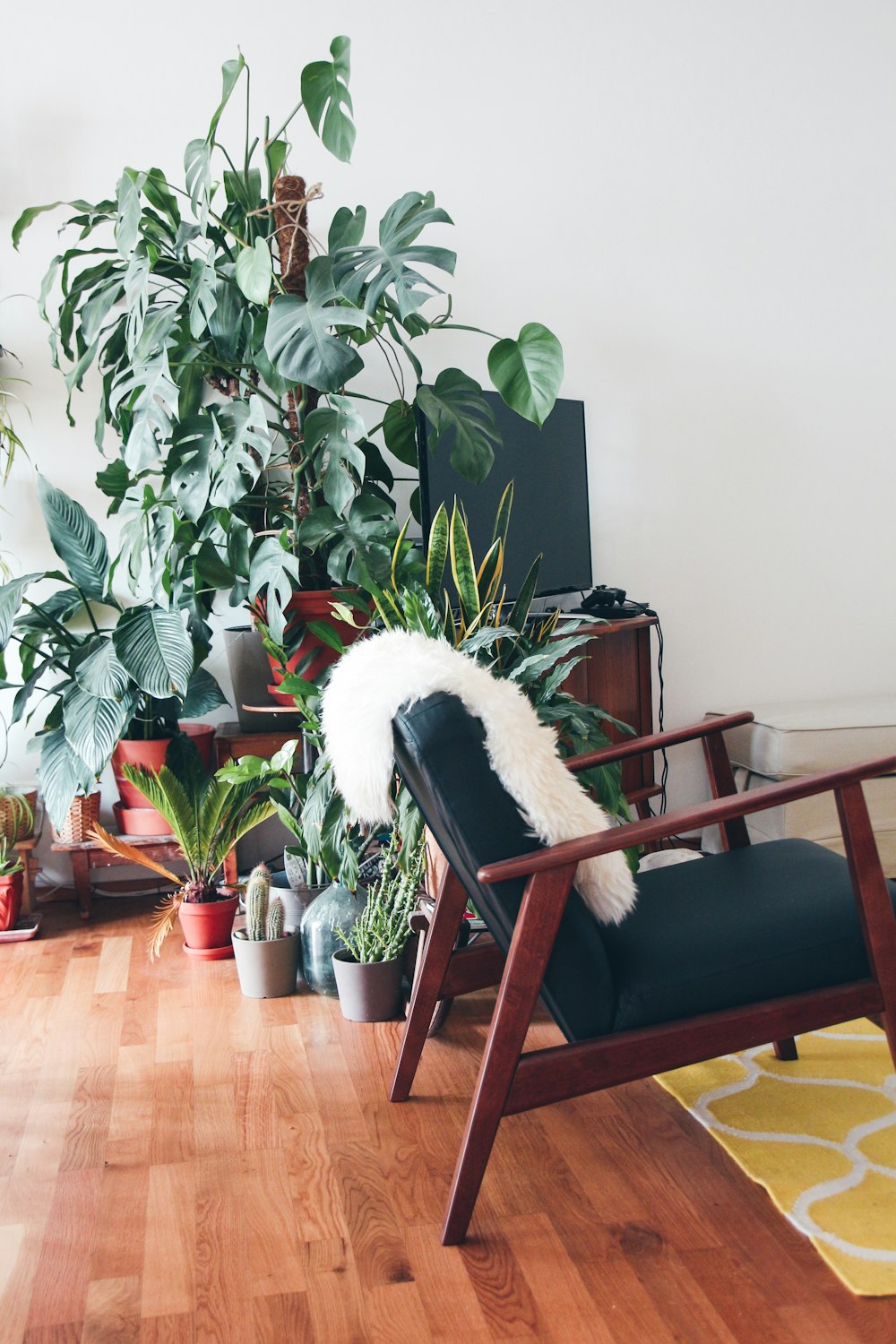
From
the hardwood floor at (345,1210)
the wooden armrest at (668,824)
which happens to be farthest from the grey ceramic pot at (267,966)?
the wooden armrest at (668,824)

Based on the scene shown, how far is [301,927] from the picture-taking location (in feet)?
8.50

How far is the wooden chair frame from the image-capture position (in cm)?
153

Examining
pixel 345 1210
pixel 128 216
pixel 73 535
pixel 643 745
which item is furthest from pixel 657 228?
pixel 345 1210

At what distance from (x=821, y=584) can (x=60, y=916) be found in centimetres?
267

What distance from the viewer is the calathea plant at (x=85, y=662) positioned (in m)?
2.78

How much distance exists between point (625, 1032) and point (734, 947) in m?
0.21

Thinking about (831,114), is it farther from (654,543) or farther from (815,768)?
(815,768)

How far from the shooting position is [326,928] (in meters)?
2.52

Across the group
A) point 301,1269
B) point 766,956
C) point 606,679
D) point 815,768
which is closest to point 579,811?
point 766,956

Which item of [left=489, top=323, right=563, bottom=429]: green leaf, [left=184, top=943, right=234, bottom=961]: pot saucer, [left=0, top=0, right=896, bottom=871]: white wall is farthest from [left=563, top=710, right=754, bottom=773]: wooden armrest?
[left=0, top=0, right=896, bottom=871]: white wall

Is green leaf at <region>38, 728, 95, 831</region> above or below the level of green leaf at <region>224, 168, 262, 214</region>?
below

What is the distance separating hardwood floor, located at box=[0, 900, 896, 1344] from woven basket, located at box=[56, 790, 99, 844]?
751 millimetres

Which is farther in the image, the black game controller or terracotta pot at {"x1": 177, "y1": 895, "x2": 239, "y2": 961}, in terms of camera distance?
the black game controller

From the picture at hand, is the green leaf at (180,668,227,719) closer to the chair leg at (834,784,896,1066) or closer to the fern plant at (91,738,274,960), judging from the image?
the fern plant at (91,738,274,960)
